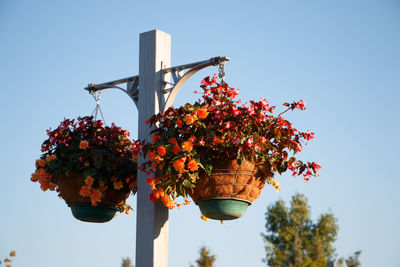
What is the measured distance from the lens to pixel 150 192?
10.7 ft

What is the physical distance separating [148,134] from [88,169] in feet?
1.47

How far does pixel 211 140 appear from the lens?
2967 mm

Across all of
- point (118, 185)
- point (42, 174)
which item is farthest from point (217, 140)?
point (42, 174)

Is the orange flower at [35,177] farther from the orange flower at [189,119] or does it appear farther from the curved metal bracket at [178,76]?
the orange flower at [189,119]

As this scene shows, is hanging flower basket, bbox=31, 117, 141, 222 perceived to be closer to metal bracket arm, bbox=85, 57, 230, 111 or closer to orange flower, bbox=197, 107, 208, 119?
metal bracket arm, bbox=85, 57, 230, 111

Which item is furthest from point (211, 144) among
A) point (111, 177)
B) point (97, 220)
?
point (97, 220)

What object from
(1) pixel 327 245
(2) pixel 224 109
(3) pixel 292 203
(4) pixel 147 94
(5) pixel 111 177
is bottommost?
(5) pixel 111 177

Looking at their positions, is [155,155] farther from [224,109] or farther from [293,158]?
[293,158]

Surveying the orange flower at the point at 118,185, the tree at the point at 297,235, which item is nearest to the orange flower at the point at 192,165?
the orange flower at the point at 118,185

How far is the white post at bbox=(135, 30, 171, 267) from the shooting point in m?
3.21

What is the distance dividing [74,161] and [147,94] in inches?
25.7

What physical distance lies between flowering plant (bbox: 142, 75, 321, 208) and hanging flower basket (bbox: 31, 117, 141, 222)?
0.37 metres

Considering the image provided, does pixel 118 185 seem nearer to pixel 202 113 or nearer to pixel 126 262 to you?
pixel 202 113

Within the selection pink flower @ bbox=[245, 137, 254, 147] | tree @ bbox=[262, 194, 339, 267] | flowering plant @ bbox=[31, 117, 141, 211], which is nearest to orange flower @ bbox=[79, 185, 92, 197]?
flowering plant @ bbox=[31, 117, 141, 211]
